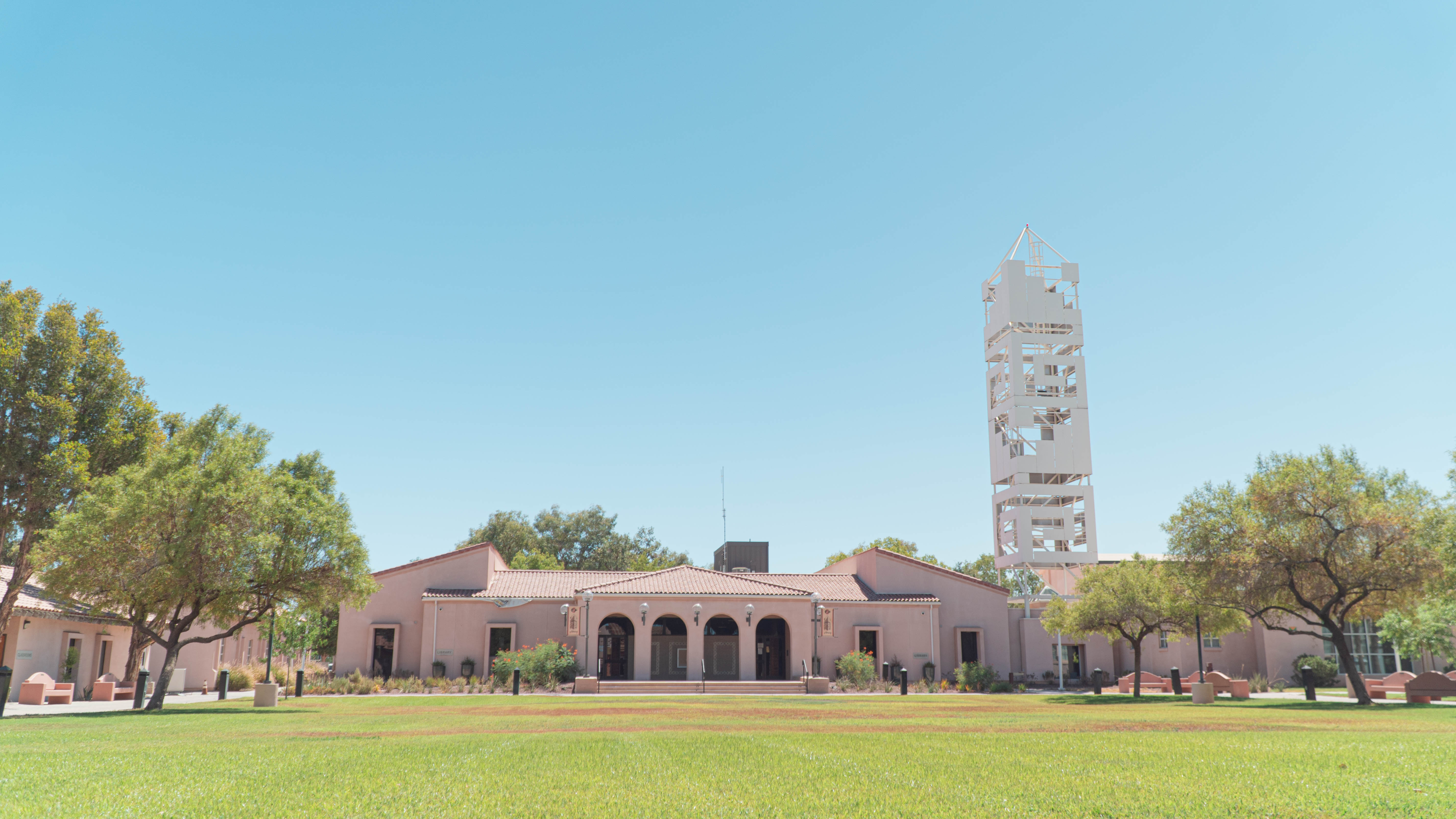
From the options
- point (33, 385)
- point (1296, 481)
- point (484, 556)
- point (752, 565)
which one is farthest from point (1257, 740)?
point (752, 565)

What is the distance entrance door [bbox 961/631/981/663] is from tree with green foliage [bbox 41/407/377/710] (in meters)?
31.2

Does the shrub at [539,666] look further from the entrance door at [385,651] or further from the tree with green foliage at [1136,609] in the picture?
the tree with green foliage at [1136,609]

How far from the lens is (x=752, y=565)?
5928 cm

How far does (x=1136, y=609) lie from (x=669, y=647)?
2146cm

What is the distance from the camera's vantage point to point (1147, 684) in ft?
127

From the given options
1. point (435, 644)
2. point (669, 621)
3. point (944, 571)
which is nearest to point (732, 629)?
point (669, 621)

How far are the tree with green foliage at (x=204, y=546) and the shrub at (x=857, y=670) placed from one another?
69.4ft

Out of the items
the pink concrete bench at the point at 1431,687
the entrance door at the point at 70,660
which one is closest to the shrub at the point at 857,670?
the pink concrete bench at the point at 1431,687

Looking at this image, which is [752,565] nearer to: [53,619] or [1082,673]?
[1082,673]

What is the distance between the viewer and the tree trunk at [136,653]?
26750 millimetres

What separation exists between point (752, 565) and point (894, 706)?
34177mm

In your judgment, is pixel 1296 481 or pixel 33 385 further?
pixel 33 385

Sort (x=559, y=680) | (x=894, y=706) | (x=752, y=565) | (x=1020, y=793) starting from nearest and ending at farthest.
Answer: (x=1020, y=793) → (x=894, y=706) → (x=559, y=680) → (x=752, y=565)

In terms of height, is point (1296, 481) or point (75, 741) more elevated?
point (1296, 481)
